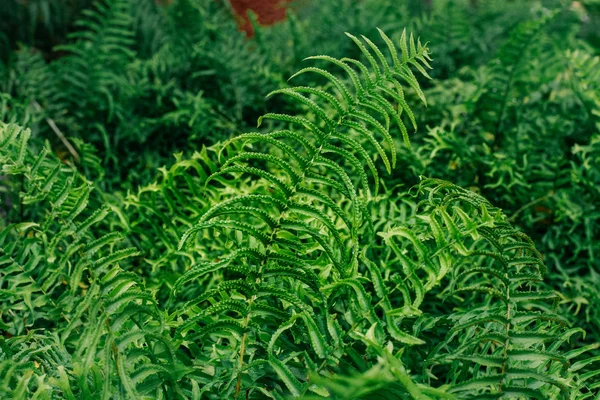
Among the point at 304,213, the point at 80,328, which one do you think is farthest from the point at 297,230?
the point at 80,328

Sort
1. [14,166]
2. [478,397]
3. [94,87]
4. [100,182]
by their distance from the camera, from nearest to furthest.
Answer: [478,397], [14,166], [100,182], [94,87]

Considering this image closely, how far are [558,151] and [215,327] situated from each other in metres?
1.04

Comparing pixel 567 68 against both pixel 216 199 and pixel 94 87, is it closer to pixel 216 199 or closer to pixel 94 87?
pixel 216 199

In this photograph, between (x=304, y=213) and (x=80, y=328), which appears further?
(x=80, y=328)

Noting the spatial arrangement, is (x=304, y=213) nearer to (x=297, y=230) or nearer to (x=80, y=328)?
(x=297, y=230)

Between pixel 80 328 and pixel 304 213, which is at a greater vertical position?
pixel 304 213

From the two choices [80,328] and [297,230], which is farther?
[80,328]

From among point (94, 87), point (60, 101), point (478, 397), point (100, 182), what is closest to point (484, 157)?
point (478, 397)

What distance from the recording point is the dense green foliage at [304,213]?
0.76 m

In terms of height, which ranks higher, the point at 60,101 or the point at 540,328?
the point at 60,101

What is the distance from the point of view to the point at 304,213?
78 centimetres

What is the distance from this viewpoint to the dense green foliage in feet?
2.51

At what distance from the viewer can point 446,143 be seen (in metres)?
1.37

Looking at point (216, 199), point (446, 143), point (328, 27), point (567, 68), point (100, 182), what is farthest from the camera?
point (328, 27)
